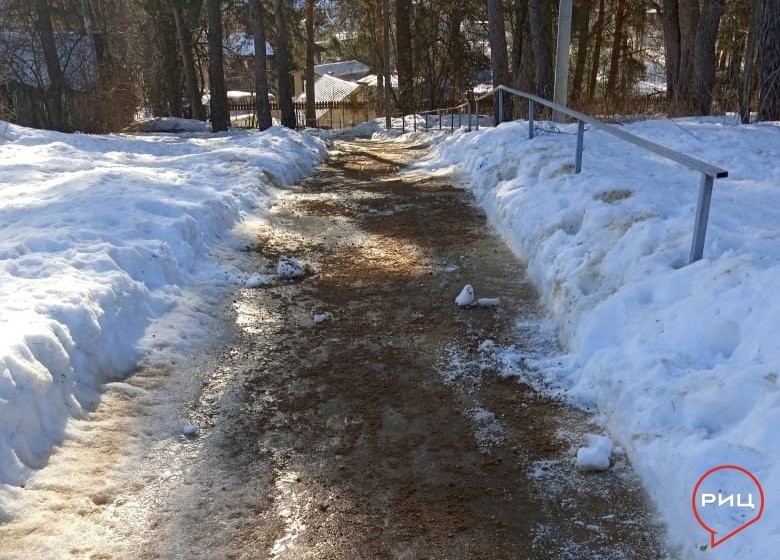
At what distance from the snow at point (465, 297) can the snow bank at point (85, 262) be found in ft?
8.06

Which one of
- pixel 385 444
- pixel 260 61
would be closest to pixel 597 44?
pixel 260 61

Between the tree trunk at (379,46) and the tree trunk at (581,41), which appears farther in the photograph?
the tree trunk at (379,46)

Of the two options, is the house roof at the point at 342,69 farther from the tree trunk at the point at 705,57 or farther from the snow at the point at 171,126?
the tree trunk at the point at 705,57

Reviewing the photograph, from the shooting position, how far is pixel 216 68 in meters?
21.5

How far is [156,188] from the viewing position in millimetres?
8359

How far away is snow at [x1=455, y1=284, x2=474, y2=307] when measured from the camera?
559cm

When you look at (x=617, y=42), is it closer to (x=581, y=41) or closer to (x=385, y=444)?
(x=581, y=41)

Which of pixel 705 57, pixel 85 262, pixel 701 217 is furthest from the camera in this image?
pixel 705 57

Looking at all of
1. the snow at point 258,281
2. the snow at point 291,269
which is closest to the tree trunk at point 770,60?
the snow at point 291,269

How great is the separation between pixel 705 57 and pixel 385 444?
53.7 feet

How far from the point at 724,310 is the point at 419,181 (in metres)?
8.16

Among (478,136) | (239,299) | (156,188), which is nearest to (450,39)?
(478,136)

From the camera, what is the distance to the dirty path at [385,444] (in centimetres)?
297

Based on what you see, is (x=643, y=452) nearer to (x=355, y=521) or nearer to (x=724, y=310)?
(x=724, y=310)
